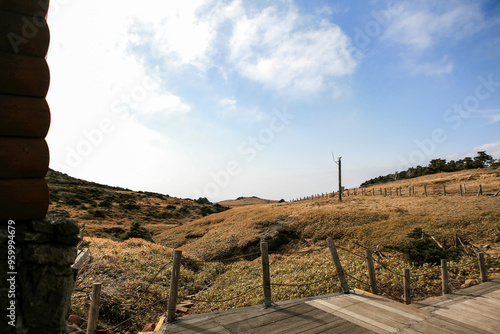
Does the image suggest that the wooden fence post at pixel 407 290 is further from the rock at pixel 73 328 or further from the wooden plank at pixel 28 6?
the wooden plank at pixel 28 6

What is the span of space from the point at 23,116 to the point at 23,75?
0.60 metres

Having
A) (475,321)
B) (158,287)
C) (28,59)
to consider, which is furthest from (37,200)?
(475,321)

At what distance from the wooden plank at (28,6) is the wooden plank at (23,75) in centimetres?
65

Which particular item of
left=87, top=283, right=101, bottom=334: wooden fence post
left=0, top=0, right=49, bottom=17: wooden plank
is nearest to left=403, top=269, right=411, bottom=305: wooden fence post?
left=87, top=283, right=101, bottom=334: wooden fence post

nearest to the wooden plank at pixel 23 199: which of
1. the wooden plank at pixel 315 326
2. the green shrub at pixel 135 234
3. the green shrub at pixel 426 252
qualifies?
the wooden plank at pixel 315 326

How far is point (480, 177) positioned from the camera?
45312mm

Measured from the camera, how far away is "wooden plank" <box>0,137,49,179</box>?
379 cm

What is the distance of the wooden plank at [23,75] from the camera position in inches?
149

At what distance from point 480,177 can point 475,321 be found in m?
52.9

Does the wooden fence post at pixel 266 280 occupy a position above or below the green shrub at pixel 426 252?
above

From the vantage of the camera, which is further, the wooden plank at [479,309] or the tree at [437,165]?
the tree at [437,165]

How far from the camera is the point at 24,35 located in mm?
3914

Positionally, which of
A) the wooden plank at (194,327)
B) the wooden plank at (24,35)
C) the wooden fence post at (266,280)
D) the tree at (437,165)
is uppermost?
the tree at (437,165)

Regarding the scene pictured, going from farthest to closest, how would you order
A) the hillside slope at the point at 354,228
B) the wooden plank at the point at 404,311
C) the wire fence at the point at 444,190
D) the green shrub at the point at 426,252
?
the wire fence at the point at 444,190 → the hillside slope at the point at 354,228 → the green shrub at the point at 426,252 → the wooden plank at the point at 404,311
